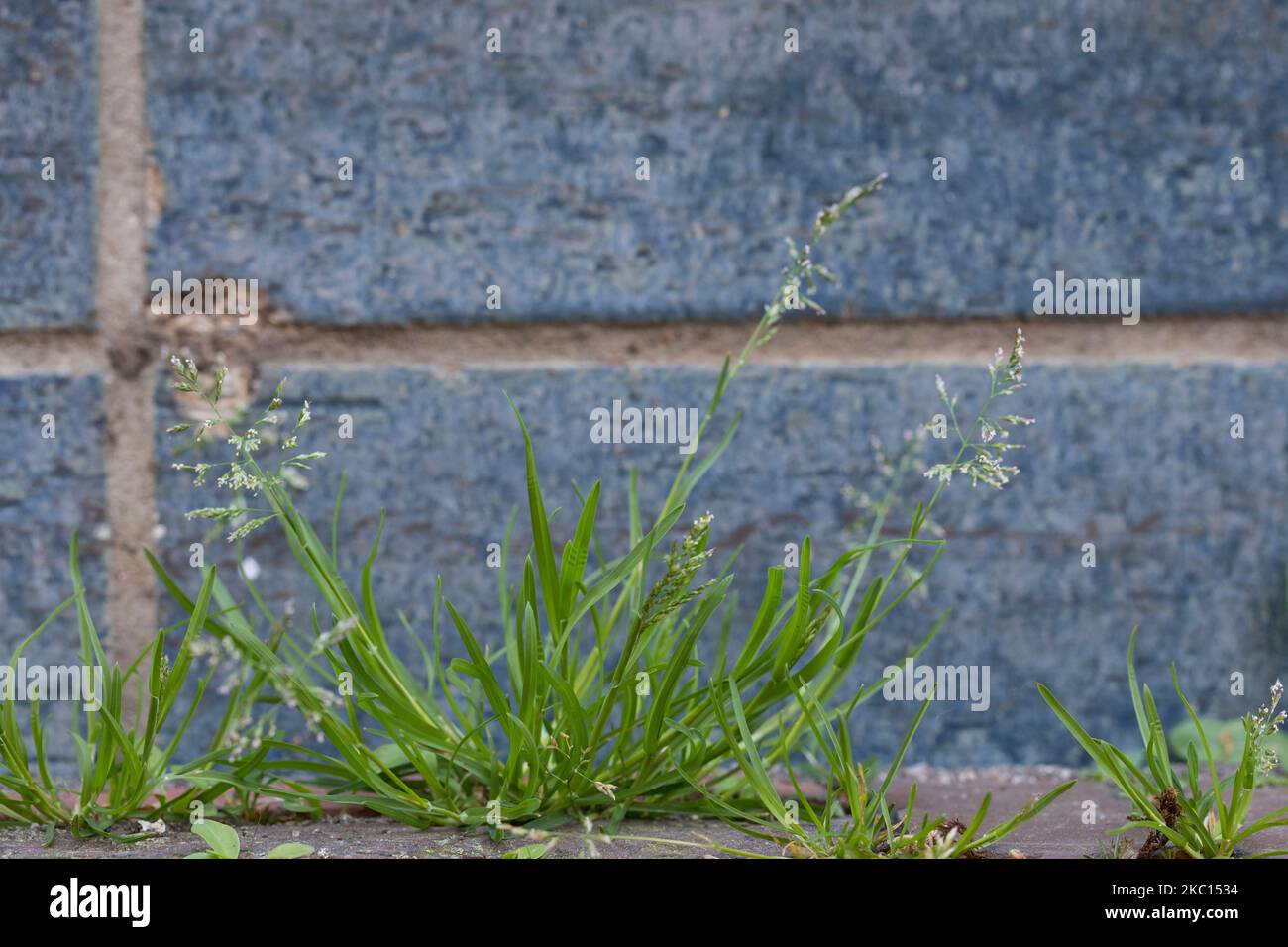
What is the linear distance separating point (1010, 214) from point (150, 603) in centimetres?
130

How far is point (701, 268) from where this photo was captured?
1.58 meters

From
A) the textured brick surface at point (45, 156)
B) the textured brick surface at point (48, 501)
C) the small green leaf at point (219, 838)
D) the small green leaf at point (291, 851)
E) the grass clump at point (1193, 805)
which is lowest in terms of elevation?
the small green leaf at point (291, 851)

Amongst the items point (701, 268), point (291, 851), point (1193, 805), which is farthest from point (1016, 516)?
point (291, 851)

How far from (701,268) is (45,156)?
0.92 m

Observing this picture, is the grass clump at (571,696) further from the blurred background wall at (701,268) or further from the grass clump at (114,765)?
the blurred background wall at (701,268)

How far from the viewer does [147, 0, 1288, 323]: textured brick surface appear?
5.15ft

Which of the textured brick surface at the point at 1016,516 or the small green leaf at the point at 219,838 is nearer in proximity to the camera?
the small green leaf at the point at 219,838

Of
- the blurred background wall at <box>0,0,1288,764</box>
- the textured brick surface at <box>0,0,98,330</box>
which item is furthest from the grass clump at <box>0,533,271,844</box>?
the textured brick surface at <box>0,0,98,330</box>

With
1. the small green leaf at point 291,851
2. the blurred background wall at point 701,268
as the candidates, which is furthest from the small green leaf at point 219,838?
the blurred background wall at point 701,268

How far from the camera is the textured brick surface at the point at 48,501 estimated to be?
155 centimetres

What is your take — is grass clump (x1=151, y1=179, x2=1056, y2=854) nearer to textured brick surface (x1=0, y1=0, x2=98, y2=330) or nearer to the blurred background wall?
the blurred background wall

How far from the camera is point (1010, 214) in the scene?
1.58 metres

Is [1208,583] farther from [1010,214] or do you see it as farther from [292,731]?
[292,731]
